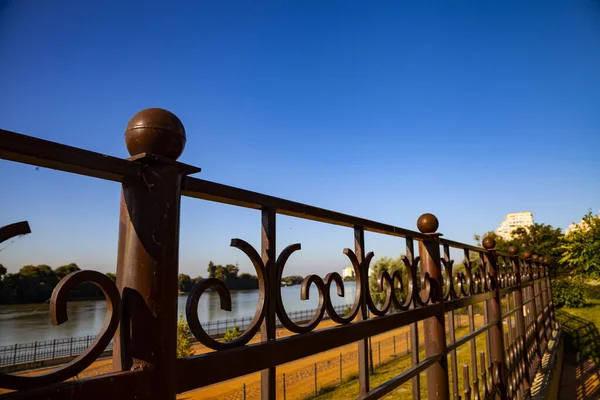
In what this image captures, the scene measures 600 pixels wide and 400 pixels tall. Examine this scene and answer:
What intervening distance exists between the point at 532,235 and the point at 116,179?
4078 cm

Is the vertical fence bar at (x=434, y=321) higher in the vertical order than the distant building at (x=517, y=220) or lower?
lower

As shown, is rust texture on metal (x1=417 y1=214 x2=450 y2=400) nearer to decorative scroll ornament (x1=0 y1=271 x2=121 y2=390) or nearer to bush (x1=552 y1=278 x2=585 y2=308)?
decorative scroll ornament (x1=0 y1=271 x2=121 y2=390)

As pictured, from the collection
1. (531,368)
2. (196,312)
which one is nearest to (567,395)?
(531,368)

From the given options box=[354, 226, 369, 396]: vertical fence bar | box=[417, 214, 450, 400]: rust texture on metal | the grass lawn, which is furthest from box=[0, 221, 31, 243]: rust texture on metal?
the grass lawn

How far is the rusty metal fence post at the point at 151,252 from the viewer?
74 centimetres

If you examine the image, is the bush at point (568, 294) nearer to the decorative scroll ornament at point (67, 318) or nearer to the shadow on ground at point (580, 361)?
the shadow on ground at point (580, 361)

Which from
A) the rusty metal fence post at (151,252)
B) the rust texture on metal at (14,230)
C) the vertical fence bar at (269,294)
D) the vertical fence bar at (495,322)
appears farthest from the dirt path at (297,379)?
the rust texture on metal at (14,230)

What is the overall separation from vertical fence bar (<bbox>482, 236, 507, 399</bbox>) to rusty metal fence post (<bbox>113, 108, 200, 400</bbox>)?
353 centimetres

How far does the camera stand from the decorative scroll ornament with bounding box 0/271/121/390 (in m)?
0.58

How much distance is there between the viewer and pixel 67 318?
636 millimetres

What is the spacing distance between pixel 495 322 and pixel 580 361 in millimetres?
9749

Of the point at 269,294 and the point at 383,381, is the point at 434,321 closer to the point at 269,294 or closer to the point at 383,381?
the point at 269,294

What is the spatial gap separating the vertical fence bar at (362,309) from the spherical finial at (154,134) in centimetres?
88

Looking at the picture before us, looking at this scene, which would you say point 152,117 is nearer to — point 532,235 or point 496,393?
point 496,393
